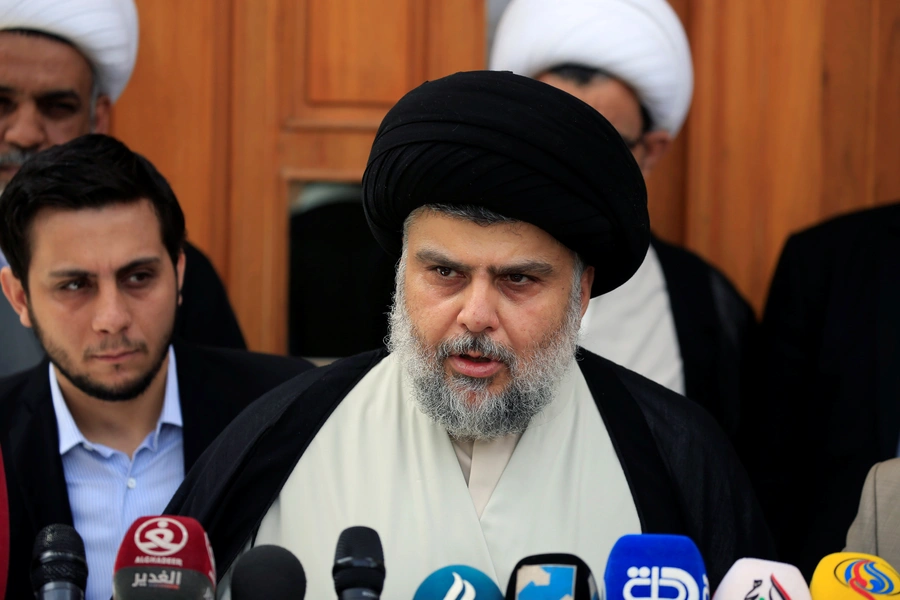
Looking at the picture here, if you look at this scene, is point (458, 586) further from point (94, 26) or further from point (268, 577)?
point (94, 26)

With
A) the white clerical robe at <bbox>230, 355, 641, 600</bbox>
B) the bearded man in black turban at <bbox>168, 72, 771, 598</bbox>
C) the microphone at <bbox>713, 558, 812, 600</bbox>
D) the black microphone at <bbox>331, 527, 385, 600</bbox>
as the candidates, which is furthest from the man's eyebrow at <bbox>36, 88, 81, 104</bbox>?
the microphone at <bbox>713, 558, 812, 600</bbox>

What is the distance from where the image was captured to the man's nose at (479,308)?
2285 millimetres

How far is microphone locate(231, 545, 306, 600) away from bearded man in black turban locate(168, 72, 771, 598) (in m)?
0.54

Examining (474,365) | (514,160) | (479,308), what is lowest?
(474,365)

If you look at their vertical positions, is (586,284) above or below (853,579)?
above

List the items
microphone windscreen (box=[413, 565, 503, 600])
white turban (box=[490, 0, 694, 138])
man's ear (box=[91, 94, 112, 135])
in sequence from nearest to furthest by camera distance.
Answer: microphone windscreen (box=[413, 565, 503, 600]) → white turban (box=[490, 0, 694, 138]) → man's ear (box=[91, 94, 112, 135])

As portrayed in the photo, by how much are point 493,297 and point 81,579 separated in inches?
38.9

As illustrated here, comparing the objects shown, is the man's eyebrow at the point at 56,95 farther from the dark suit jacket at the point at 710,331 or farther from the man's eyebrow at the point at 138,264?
the dark suit jacket at the point at 710,331

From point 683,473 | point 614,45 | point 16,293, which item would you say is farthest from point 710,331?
point 16,293

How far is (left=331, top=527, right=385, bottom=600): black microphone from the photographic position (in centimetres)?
161

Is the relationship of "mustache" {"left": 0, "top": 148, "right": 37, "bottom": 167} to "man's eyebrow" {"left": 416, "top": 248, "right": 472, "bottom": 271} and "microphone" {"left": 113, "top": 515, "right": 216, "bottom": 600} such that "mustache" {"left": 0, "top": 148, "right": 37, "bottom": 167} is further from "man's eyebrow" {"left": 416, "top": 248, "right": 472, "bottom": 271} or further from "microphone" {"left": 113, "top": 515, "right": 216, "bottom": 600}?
"microphone" {"left": 113, "top": 515, "right": 216, "bottom": 600}

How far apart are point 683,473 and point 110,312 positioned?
1.37m

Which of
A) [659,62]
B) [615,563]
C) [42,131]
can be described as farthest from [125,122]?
[615,563]

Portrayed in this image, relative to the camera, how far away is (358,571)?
163cm
